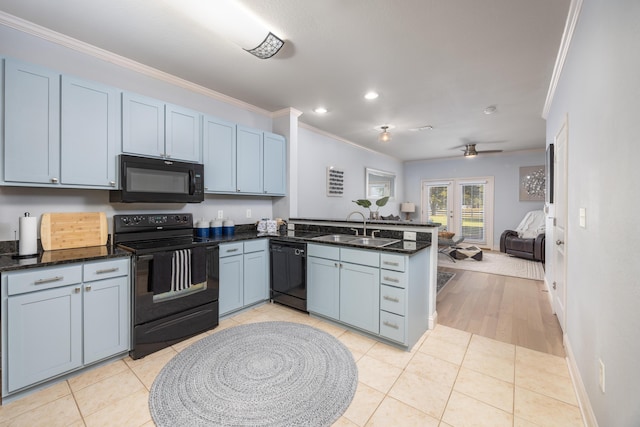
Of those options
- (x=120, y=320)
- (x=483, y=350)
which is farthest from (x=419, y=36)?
(x=120, y=320)

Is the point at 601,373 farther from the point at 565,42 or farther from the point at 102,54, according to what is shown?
the point at 102,54

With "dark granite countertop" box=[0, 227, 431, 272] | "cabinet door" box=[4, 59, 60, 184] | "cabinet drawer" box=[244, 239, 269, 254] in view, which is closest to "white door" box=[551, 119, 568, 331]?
"dark granite countertop" box=[0, 227, 431, 272]

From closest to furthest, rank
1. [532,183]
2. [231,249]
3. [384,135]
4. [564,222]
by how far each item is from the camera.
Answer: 1. [564,222]
2. [231,249]
3. [384,135]
4. [532,183]

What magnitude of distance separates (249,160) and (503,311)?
138 inches

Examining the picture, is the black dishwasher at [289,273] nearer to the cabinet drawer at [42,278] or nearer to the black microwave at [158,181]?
the black microwave at [158,181]

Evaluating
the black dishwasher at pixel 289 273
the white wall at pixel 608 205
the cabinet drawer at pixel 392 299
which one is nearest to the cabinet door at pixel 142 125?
the black dishwasher at pixel 289 273

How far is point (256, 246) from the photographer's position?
10.1 ft

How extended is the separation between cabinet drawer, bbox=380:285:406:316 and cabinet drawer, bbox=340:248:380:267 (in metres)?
0.23

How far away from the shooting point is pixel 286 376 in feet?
6.35

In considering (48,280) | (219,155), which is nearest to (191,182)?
(219,155)

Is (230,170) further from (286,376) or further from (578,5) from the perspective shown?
(578,5)

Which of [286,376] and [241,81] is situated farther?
[241,81]

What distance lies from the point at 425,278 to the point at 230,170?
2.45 m

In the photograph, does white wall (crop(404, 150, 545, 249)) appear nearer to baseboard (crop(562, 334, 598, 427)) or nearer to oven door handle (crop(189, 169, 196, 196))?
baseboard (crop(562, 334, 598, 427))
